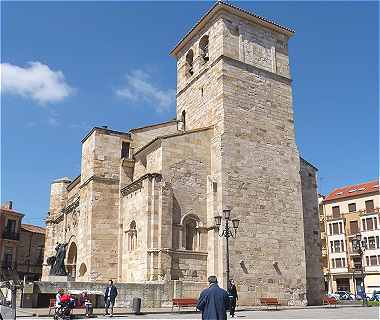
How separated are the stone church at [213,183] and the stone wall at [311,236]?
0.21 feet

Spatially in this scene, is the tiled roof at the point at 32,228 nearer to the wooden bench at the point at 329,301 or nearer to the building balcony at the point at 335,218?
the building balcony at the point at 335,218

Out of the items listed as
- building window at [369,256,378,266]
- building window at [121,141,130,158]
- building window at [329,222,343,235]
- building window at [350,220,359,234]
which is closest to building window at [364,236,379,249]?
building window at [369,256,378,266]

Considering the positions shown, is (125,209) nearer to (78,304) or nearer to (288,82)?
(78,304)


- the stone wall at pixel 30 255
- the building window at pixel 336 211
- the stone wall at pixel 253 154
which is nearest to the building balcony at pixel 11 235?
the stone wall at pixel 30 255

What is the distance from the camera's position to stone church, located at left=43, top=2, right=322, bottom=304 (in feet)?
73.9

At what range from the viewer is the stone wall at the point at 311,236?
26.4 meters

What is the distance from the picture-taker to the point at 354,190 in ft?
171

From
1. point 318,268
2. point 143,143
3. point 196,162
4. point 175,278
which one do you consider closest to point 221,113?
point 196,162

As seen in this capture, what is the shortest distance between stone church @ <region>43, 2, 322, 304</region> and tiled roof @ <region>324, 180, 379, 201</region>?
23.6 meters

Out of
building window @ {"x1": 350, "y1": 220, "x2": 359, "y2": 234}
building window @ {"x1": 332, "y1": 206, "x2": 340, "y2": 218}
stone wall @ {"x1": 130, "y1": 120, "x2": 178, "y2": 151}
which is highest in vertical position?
stone wall @ {"x1": 130, "y1": 120, "x2": 178, "y2": 151}

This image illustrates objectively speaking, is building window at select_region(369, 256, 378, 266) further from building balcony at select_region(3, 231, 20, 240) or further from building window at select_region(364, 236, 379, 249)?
building balcony at select_region(3, 231, 20, 240)

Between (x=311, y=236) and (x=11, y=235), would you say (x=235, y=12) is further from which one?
(x=11, y=235)

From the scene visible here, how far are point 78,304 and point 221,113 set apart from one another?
11.9 metres

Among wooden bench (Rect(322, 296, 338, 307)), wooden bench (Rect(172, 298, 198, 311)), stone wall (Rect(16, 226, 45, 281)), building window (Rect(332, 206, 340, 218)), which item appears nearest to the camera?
wooden bench (Rect(172, 298, 198, 311))
